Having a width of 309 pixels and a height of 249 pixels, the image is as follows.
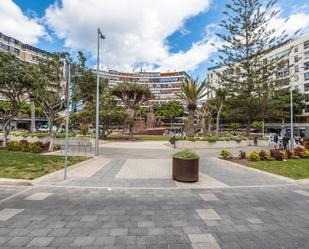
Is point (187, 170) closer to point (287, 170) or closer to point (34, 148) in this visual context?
point (287, 170)

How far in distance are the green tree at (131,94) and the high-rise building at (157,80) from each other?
61.3 meters

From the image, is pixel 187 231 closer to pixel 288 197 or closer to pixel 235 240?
pixel 235 240

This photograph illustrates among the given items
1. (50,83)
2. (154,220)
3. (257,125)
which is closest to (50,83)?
(50,83)

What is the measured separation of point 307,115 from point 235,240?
66.7 meters

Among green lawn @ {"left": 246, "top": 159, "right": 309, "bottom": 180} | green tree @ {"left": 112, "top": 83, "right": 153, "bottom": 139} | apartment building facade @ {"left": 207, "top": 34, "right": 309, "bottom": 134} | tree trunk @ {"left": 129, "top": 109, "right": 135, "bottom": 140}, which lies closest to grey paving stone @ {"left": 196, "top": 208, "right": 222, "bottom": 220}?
green lawn @ {"left": 246, "top": 159, "right": 309, "bottom": 180}

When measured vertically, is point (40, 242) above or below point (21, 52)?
below

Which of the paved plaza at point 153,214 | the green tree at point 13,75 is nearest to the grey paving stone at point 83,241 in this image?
the paved plaza at point 153,214

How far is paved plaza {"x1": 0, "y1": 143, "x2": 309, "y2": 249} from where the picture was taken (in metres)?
3.45

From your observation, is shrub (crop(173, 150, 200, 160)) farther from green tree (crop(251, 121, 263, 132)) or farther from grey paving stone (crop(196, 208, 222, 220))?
green tree (crop(251, 121, 263, 132))

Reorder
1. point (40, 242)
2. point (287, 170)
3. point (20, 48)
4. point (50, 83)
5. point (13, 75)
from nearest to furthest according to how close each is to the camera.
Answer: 1. point (40, 242)
2. point (287, 170)
3. point (13, 75)
4. point (50, 83)
5. point (20, 48)

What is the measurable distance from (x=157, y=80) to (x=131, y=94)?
2879 inches

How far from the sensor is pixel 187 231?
382 centimetres

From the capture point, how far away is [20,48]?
6278 centimetres

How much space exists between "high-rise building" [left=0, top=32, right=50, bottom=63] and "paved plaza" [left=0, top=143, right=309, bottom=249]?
61713 mm
